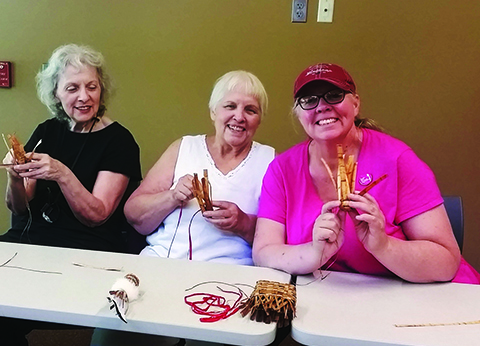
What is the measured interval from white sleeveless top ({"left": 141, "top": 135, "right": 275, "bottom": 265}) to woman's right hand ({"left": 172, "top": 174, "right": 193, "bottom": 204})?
0.06 meters

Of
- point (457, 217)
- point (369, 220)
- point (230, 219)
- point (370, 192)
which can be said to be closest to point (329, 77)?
point (370, 192)

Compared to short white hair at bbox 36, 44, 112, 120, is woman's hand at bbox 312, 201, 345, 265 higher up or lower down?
lower down

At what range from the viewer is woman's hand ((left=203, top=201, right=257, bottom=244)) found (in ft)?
4.43

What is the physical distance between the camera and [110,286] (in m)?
0.98

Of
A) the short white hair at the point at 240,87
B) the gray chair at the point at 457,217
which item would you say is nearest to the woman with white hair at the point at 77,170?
the short white hair at the point at 240,87

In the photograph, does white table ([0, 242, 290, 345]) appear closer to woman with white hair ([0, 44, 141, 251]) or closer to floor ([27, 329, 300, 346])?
woman with white hair ([0, 44, 141, 251])

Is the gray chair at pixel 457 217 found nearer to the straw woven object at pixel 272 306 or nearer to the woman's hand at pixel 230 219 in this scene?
the woman's hand at pixel 230 219

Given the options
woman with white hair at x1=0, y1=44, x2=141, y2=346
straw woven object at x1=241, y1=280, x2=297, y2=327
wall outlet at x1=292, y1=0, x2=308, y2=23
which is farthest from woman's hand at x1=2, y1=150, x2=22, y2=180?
wall outlet at x1=292, y1=0, x2=308, y2=23

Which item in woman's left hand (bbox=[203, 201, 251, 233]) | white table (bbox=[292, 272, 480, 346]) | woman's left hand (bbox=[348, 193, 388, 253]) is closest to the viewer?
white table (bbox=[292, 272, 480, 346])

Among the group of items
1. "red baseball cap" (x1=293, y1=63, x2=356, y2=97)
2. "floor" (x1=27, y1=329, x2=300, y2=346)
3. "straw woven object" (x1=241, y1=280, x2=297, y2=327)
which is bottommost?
"floor" (x1=27, y1=329, x2=300, y2=346)

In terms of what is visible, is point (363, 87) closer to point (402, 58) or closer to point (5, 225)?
point (402, 58)

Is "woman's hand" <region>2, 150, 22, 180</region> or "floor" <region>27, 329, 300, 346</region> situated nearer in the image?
"woman's hand" <region>2, 150, 22, 180</region>

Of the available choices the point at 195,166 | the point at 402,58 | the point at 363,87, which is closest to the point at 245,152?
the point at 195,166

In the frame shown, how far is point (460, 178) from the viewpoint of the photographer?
6.95 ft
